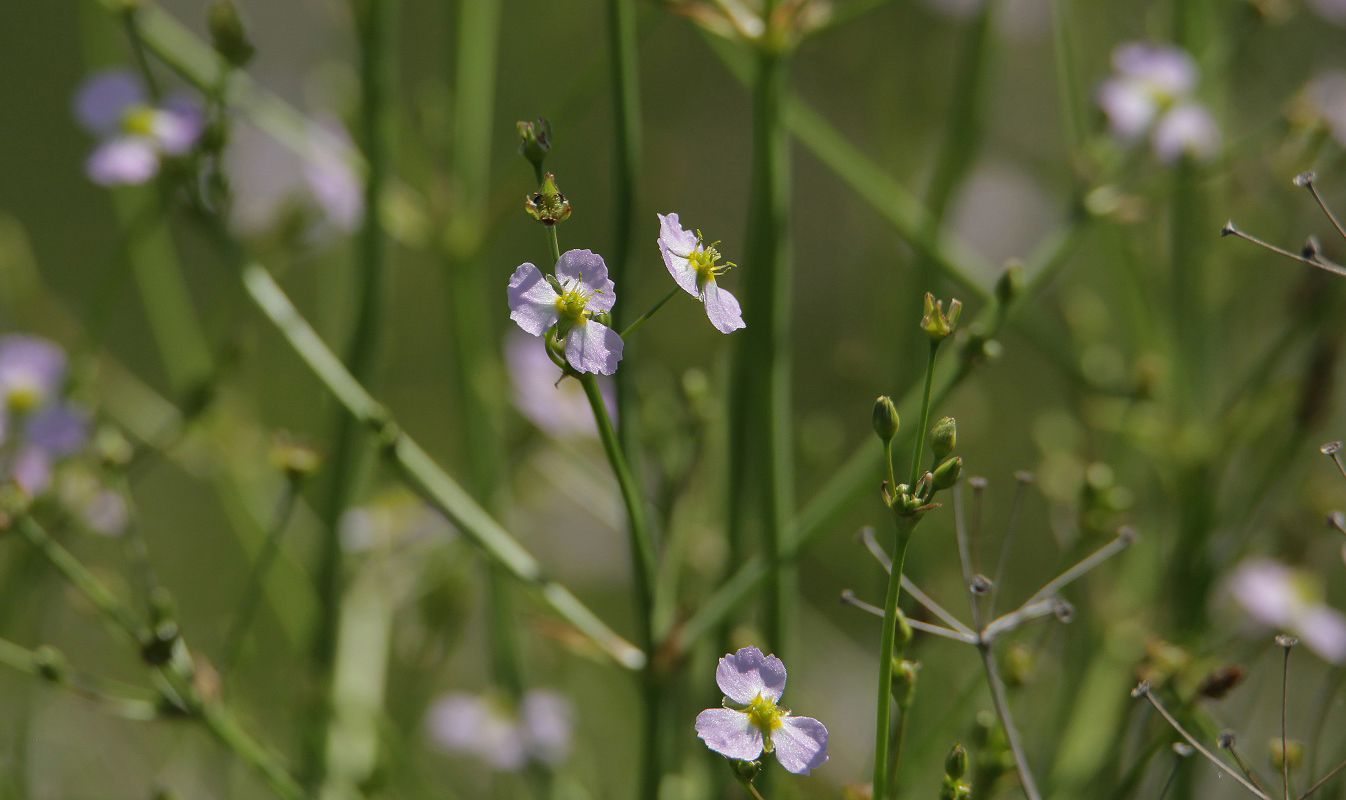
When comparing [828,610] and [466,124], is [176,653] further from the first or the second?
[828,610]

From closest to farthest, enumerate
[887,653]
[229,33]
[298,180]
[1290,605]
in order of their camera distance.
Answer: [887,653] < [229,33] < [1290,605] < [298,180]

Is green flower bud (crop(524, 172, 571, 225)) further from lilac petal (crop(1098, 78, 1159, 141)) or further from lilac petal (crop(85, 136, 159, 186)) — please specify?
lilac petal (crop(1098, 78, 1159, 141))

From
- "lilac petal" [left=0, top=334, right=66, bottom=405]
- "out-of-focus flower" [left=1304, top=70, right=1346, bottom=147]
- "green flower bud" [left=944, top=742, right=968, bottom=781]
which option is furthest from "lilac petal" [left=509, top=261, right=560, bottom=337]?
"out-of-focus flower" [left=1304, top=70, right=1346, bottom=147]

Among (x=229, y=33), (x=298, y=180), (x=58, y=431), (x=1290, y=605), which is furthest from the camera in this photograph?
(x=298, y=180)

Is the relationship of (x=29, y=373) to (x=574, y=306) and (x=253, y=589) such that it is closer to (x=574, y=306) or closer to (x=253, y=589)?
(x=253, y=589)

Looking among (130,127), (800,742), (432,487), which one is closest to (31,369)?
(130,127)

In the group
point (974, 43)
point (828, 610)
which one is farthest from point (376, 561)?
point (828, 610)

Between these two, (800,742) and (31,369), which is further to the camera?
(31,369)

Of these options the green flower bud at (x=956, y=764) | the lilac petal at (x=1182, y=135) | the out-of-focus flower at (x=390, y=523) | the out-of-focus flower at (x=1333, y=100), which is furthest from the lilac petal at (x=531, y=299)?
the out-of-focus flower at (x=1333, y=100)
